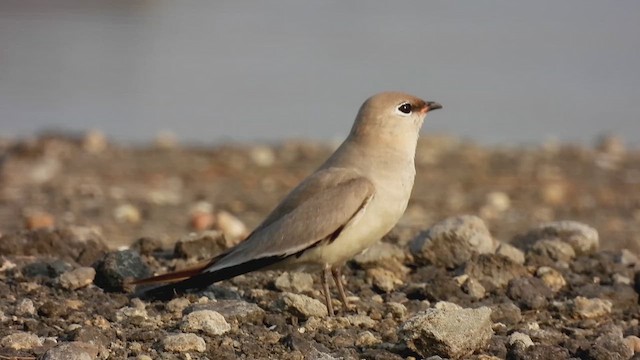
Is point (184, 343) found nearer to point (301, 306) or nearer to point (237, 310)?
point (237, 310)

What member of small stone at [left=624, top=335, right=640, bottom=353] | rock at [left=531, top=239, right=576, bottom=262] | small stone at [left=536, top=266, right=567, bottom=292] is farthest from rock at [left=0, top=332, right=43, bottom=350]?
rock at [left=531, top=239, right=576, bottom=262]

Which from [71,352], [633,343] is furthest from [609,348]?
[71,352]

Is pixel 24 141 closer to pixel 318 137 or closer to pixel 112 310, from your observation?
pixel 318 137

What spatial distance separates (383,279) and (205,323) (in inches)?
48.1

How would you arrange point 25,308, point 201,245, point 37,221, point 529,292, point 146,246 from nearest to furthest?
1. point 25,308
2. point 529,292
3. point 201,245
4. point 146,246
5. point 37,221

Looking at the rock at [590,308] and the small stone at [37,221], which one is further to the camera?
the small stone at [37,221]

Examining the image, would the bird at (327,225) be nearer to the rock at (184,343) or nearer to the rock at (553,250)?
the rock at (184,343)

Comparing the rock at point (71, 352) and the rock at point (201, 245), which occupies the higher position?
the rock at point (71, 352)

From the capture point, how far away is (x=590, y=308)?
19.2 feet

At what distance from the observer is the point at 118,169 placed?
10.9 meters

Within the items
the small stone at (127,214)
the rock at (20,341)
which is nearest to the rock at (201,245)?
the rock at (20,341)

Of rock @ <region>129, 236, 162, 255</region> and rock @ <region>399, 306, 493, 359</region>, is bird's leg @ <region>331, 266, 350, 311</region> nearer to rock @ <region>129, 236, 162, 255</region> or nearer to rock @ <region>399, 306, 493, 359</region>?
rock @ <region>399, 306, 493, 359</region>

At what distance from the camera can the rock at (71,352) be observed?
15.3 feet

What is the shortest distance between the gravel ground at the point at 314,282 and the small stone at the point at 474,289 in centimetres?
1
